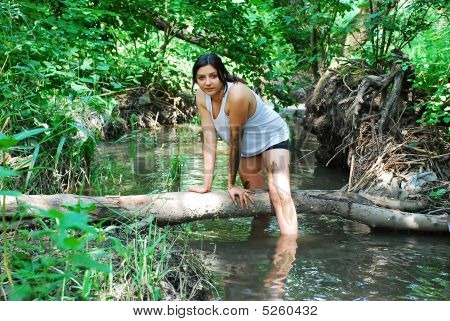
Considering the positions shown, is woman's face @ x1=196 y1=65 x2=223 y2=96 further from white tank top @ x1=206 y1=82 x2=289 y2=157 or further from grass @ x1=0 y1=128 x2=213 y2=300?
grass @ x1=0 y1=128 x2=213 y2=300

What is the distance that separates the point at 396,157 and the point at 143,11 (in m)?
4.99

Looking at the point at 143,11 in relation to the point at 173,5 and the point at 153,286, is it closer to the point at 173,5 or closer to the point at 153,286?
the point at 173,5

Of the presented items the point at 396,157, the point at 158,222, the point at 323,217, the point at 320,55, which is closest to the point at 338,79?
the point at 320,55

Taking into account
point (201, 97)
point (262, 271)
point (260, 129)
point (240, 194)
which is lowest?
point (262, 271)

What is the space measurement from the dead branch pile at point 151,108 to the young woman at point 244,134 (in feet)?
17.7

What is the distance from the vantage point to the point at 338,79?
7152mm

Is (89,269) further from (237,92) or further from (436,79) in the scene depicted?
(436,79)

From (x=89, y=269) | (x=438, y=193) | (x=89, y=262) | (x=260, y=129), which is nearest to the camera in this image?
(x=89, y=262)

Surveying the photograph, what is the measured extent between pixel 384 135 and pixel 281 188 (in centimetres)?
196

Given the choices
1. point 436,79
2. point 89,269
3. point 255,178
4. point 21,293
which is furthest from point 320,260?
point 436,79

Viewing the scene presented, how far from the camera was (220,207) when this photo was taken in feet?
14.7

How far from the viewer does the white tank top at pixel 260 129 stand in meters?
4.51

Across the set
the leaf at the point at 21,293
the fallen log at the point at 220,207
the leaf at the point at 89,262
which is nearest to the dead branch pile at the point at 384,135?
the fallen log at the point at 220,207

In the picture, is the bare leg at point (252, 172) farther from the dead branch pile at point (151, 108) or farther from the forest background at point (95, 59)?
the dead branch pile at point (151, 108)
